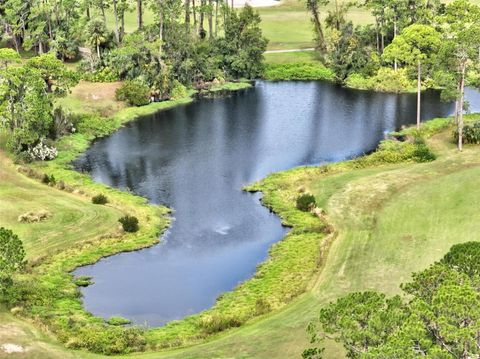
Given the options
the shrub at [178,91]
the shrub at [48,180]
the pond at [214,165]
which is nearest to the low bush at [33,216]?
the pond at [214,165]

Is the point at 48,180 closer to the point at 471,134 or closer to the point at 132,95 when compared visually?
the point at 132,95

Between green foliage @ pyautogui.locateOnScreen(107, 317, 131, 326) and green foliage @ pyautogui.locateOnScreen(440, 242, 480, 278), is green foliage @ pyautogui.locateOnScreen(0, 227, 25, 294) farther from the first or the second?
green foliage @ pyautogui.locateOnScreen(440, 242, 480, 278)

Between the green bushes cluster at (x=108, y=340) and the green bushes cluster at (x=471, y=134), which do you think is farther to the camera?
the green bushes cluster at (x=471, y=134)

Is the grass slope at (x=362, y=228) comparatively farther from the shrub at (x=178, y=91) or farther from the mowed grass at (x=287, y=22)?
the mowed grass at (x=287, y=22)

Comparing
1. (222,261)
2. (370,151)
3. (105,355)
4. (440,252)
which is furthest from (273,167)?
(105,355)

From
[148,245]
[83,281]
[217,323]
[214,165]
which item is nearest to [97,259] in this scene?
[83,281]
